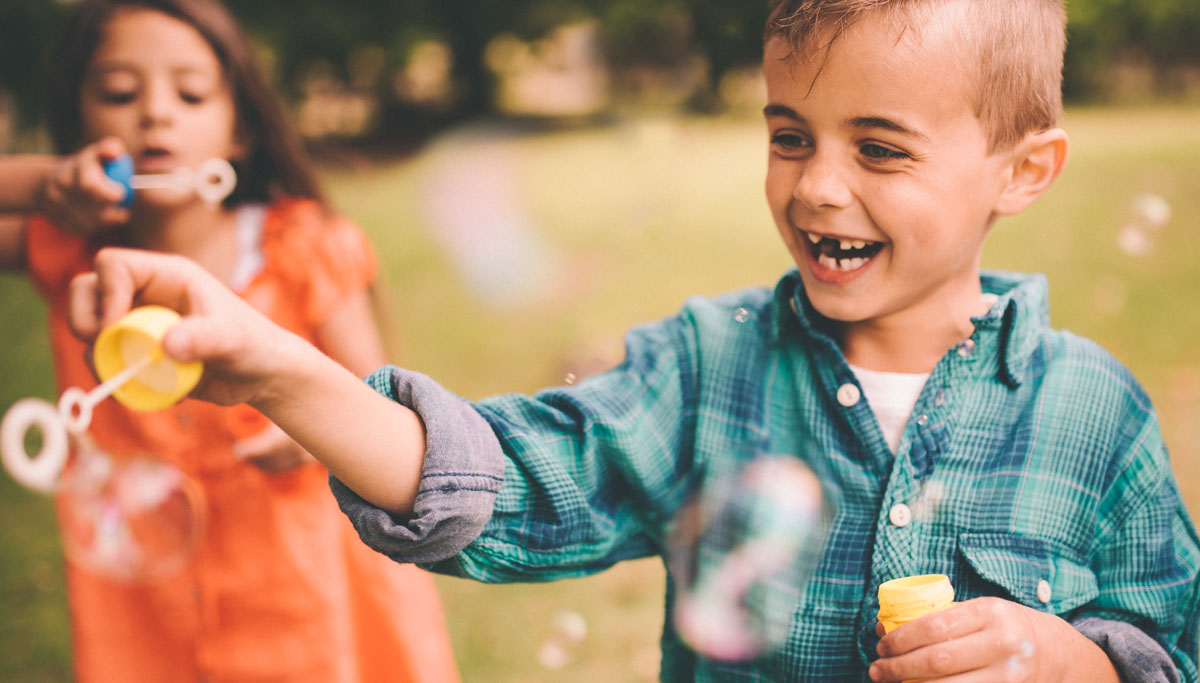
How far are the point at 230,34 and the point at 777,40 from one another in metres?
1.21

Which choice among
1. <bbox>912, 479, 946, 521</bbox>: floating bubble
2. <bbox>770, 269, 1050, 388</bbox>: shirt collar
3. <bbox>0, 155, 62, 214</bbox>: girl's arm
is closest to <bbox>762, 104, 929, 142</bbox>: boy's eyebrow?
<bbox>770, 269, 1050, 388</bbox>: shirt collar

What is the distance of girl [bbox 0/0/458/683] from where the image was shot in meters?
1.72

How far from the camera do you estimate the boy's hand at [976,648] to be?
0.98 m

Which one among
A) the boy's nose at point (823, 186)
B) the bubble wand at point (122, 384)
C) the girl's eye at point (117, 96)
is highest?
the girl's eye at point (117, 96)

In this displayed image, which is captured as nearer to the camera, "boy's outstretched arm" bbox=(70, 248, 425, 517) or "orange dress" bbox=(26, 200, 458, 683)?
"boy's outstretched arm" bbox=(70, 248, 425, 517)

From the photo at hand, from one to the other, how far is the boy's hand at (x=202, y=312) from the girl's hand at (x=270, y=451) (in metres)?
0.81

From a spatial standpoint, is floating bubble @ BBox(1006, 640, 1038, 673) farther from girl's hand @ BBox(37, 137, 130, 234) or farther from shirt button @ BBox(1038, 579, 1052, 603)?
girl's hand @ BBox(37, 137, 130, 234)

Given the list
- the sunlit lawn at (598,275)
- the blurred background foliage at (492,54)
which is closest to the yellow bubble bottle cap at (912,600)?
the sunlit lawn at (598,275)

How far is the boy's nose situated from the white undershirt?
0.78 feet

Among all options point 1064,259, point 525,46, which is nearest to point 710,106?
point 1064,259

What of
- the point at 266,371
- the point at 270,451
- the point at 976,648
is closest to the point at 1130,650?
the point at 976,648

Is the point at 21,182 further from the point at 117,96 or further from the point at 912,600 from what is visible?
the point at 912,600

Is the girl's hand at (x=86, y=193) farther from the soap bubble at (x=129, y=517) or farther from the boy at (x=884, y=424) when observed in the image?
the boy at (x=884, y=424)

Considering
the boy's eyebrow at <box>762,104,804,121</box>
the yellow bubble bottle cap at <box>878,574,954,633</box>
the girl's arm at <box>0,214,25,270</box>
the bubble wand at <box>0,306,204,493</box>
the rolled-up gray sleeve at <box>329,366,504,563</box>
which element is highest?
the boy's eyebrow at <box>762,104,804,121</box>
